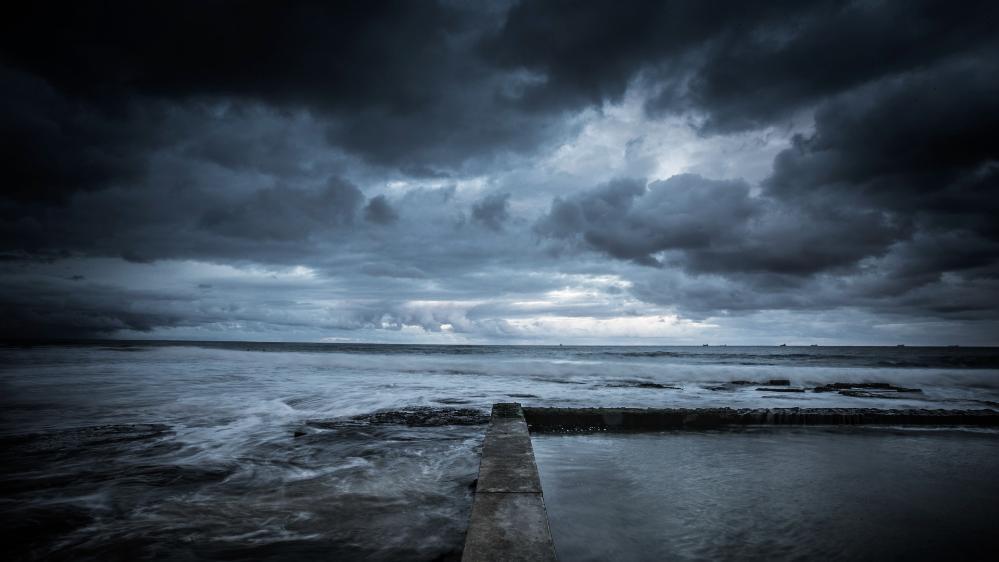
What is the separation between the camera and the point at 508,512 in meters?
2.82

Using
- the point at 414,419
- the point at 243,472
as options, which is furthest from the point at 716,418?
the point at 243,472

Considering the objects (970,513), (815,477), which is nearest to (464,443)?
(815,477)

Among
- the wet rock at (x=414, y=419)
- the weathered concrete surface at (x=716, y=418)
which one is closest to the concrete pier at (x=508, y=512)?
the weathered concrete surface at (x=716, y=418)

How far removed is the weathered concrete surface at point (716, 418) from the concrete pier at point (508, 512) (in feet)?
8.76

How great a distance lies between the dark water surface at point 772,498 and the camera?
2961mm

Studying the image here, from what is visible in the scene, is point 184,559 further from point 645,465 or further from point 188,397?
point 188,397

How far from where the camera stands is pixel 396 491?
14.3ft

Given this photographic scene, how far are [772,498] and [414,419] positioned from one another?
6044mm

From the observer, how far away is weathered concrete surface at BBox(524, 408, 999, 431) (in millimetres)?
7188

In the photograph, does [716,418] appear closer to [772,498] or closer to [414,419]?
[772,498]

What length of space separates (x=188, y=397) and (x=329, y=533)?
10.4 metres

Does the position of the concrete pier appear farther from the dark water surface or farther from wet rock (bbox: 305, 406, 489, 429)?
wet rock (bbox: 305, 406, 489, 429)

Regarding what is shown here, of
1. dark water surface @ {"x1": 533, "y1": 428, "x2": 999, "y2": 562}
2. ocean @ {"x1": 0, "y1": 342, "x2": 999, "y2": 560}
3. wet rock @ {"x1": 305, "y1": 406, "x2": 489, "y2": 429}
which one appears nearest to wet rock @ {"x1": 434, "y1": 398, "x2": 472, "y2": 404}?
ocean @ {"x1": 0, "y1": 342, "x2": 999, "y2": 560}

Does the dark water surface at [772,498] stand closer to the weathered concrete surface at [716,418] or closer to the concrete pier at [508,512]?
the concrete pier at [508,512]
